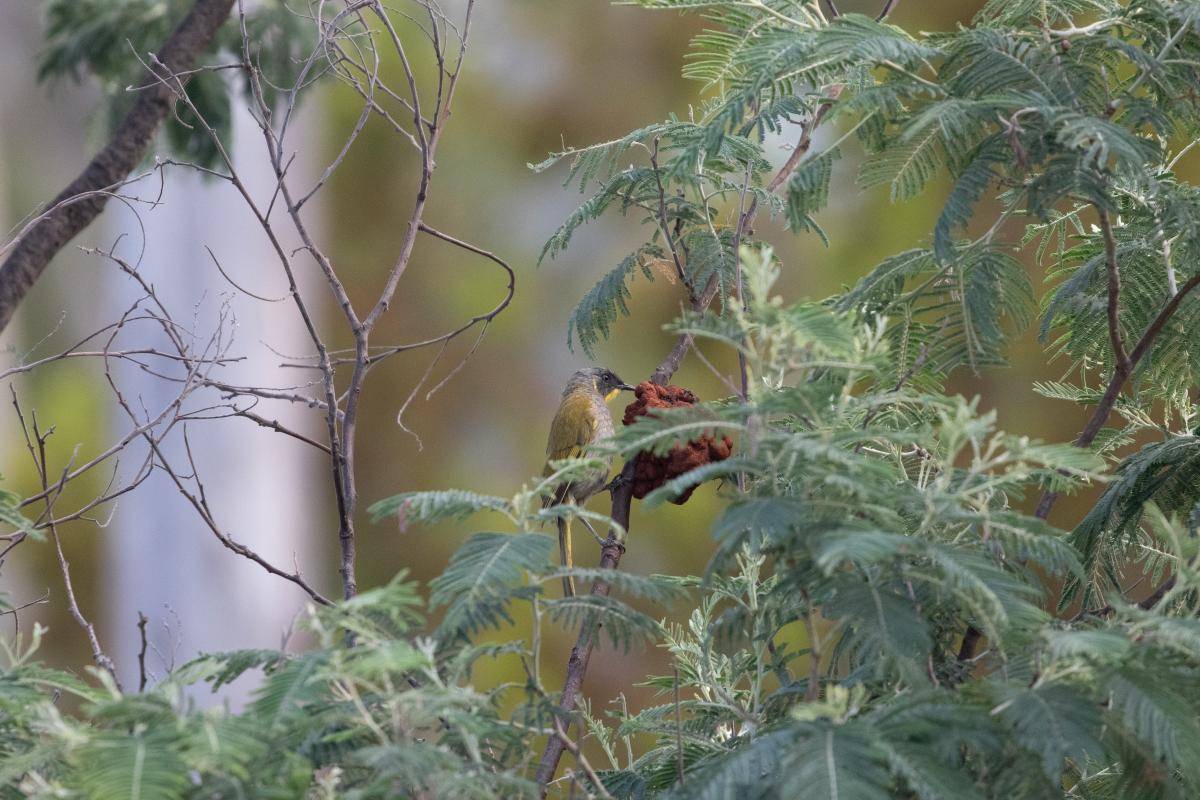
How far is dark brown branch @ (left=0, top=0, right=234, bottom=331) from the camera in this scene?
5.29ft

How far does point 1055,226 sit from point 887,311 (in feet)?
1.56

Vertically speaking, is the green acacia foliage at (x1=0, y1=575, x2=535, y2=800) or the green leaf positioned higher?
the green leaf

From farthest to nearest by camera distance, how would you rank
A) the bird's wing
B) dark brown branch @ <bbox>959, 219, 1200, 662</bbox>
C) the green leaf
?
the bird's wing < dark brown branch @ <bbox>959, 219, 1200, 662</bbox> < the green leaf

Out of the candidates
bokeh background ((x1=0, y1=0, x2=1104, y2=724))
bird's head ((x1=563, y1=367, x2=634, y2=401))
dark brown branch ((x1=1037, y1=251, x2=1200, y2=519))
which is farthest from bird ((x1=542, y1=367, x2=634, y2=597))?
bokeh background ((x1=0, y1=0, x2=1104, y2=724))

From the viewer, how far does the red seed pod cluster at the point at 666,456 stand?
1.20 meters

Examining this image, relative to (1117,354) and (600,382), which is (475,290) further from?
(1117,354)

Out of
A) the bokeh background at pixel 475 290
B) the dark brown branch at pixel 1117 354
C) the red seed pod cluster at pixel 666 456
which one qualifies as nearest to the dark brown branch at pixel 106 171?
the red seed pod cluster at pixel 666 456

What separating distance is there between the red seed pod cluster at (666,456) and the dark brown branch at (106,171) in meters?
0.77

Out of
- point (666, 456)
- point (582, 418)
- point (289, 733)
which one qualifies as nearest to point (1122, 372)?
point (666, 456)

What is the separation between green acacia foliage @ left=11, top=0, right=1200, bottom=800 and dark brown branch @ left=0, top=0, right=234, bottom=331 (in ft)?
2.60

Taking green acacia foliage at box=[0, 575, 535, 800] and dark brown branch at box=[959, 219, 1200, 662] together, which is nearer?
green acacia foliage at box=[0, 575, 535, 800]

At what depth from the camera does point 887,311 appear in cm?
118

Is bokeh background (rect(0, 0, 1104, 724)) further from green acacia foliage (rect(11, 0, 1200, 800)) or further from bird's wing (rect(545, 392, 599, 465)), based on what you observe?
green acacia foliage (rect(11, 0, 1200, 800))

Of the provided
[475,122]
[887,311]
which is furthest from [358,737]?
[475,122]
